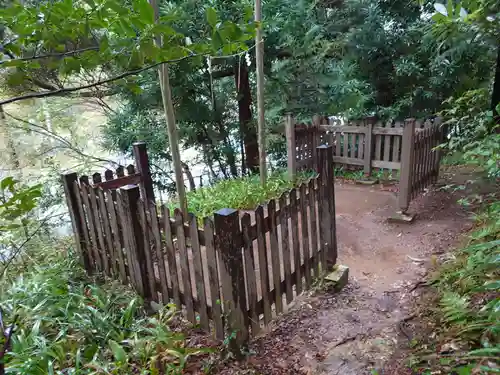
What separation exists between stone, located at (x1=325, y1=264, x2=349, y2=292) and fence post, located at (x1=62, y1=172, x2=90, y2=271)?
2586mm

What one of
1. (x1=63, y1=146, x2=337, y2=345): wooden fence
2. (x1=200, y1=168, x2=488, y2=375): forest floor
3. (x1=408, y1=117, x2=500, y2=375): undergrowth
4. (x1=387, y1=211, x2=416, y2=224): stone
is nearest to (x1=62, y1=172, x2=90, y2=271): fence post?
(x1=63, y1=146, x2=337, y2=345): wooden fence

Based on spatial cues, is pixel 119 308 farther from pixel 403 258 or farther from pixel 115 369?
pixel 403 258

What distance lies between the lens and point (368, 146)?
6715mm

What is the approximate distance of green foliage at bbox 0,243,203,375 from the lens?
226cm

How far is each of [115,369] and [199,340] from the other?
2.25 feet

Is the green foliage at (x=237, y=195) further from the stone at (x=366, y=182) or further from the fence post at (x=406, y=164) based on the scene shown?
the fence post at (x=406, y=164)

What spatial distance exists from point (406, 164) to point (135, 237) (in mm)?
3895

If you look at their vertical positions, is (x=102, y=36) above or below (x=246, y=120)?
above

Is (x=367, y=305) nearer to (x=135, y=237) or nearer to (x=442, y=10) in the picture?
(x=135, y=237)

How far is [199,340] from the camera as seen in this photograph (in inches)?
106

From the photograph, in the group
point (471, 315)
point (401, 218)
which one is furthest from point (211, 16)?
point (401, 218)

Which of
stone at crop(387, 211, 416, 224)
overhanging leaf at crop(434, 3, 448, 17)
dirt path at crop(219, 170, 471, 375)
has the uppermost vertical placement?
overhanging leaf at crop(434, 3, 448, 17)

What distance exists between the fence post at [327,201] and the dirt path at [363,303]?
464mm

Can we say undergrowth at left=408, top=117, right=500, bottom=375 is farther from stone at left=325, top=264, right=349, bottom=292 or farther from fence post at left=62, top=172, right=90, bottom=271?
fence post at left=62, top=172, right=90, bottom=271
